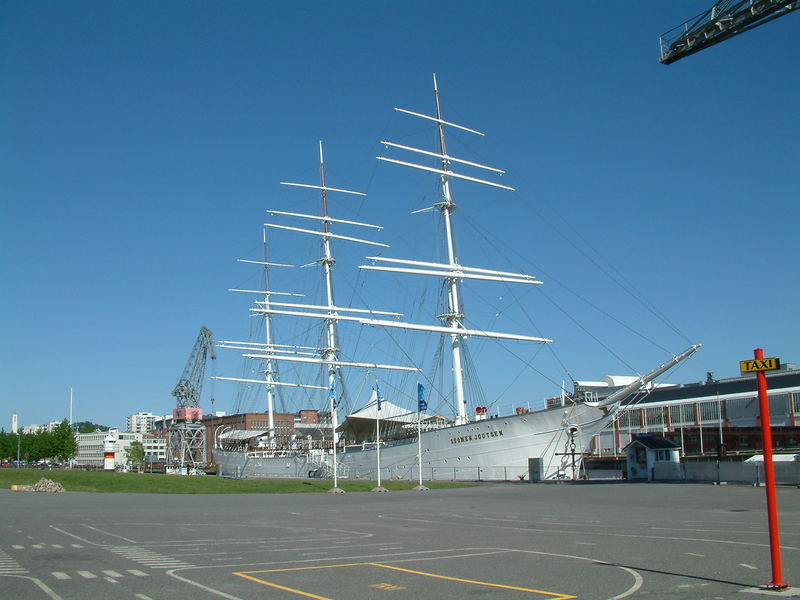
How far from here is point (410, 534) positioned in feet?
55.7

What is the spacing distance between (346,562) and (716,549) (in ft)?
20.5

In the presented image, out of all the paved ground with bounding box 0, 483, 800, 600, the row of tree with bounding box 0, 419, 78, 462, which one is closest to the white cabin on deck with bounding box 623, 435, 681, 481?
the paved ground with bounding box 0, 483, 800, 600

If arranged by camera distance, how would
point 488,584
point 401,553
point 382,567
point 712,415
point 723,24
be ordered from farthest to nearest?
1. point 712,415
2. point 723,24
3. point 401,553
4. point 382,567
5. point 488,584

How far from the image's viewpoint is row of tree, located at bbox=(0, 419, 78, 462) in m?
119

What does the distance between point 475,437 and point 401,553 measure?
41.9 m

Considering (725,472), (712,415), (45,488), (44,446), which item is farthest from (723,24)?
(44,446)

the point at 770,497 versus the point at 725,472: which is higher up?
the point at 770,497

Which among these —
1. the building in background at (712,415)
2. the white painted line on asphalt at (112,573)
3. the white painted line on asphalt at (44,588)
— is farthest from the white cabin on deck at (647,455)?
the white painted line on asphalt at (44,588)

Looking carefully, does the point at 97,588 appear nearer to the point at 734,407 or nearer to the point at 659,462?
the point at 659,462

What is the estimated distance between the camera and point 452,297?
202 ft

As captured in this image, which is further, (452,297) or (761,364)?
(452,297)

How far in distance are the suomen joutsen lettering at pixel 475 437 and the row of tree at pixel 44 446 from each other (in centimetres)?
8481

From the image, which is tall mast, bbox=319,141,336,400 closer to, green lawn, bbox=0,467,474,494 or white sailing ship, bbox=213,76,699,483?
white sailing ship, bbox=213,76,699,483

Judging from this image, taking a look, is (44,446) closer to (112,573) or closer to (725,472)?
(725,472)
